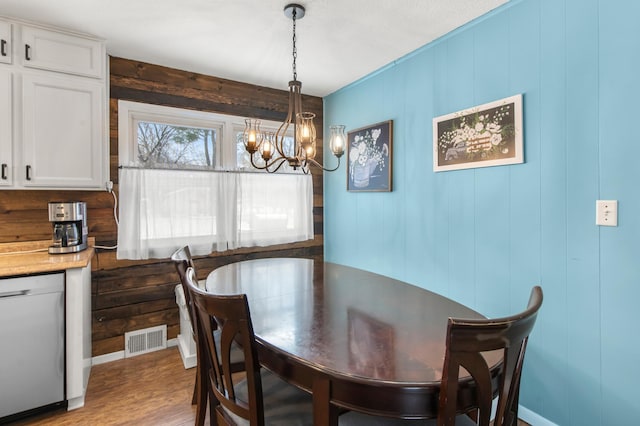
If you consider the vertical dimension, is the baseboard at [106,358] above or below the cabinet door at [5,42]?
below

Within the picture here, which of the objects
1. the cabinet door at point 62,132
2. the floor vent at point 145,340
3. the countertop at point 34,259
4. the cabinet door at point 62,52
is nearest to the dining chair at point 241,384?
the countertop at point 34,259

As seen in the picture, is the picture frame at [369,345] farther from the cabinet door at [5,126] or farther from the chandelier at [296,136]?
the cabinet door at [5,126]

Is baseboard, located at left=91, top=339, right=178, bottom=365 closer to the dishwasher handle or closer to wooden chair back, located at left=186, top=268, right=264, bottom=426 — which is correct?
the dishwasher handle

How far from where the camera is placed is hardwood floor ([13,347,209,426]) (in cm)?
194

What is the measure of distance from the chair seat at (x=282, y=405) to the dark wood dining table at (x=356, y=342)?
165 millimetres

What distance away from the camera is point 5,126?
81.1 inches

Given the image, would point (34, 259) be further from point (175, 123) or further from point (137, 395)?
point (175, 123)

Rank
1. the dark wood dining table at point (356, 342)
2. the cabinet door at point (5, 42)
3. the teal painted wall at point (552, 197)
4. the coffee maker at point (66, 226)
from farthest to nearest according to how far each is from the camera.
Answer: the coffee maker at point (66, 226), the cabinet door at point (5, 42), the teal painted wall at point (552, 197), the dark wood dining table at point (356, 342)

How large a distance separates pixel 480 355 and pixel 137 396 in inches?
89.7

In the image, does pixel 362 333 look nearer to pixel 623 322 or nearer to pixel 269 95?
pixel 623 322

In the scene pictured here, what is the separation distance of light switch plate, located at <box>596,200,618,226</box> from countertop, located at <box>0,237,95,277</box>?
2.80 meters

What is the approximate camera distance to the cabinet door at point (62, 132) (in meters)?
2.13

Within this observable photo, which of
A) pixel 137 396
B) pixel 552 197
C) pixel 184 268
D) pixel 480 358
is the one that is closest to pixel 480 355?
pixel 480 358

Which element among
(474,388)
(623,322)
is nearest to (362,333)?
(474,388)
